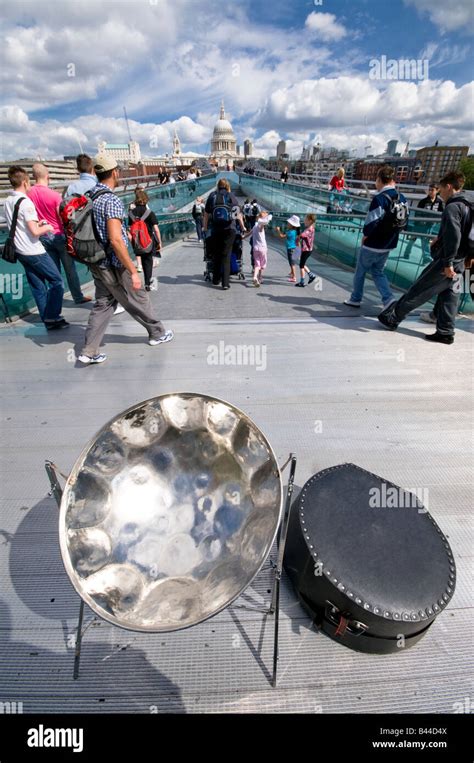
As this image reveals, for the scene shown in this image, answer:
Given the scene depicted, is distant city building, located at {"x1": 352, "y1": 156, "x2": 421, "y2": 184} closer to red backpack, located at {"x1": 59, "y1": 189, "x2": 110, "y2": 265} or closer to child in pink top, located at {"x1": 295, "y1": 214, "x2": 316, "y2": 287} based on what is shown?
child in pink top, located at {"x1": 295, "y1": 214, "x2": 316, "y2": 287}

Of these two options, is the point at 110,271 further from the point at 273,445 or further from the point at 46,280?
the point at 273,445

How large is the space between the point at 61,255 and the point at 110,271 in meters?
1.71

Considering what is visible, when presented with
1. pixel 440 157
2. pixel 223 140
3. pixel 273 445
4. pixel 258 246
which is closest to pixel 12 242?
pixel 273 445

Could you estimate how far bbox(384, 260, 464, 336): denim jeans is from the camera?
11.6 ft

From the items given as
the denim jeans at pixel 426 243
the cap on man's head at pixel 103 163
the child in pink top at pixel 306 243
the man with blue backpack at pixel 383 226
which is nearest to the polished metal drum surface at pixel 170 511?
the cap on man's head at pixel 103 163

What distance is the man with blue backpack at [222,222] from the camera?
507 cm

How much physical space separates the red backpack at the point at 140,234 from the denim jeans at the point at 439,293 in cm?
→ 324

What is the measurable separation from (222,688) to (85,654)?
0.57 m

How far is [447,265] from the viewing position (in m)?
3.41

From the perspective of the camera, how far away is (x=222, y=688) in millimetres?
1426

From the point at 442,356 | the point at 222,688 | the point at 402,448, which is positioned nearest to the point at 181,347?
the point at 402,448

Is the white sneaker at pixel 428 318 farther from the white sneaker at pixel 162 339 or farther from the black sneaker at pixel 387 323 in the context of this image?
the white sneaker at pixel 162 339
